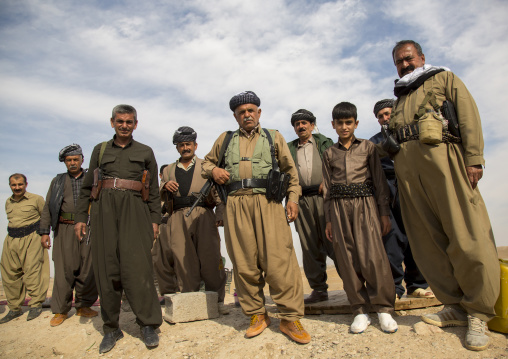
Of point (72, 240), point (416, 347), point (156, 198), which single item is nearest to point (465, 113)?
point (416, 347)

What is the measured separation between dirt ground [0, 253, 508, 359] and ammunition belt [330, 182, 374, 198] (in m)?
1.23

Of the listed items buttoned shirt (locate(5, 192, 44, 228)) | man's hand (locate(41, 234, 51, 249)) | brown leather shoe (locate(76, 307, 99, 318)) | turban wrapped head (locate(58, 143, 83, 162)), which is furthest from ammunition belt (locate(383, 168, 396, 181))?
buttoned shirt (locate(5, 192, 44, 228))

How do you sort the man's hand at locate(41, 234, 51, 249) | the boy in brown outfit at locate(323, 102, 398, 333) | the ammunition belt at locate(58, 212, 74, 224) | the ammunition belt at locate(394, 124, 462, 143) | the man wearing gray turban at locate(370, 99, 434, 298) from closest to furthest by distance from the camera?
the ammunition belt at locate(394, 124, 462, 143) → the boy in brown outfit at locate(323, 102, 398, 333) → the man wearing gray turban at locate(370, 99, 434, 298) → the ammunition belt at locate(58, 212, 74, 224) → the man's hand at locate(41, 234, 51, 249)

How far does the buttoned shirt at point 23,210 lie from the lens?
21.6 feet

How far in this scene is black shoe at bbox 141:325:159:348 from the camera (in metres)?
3.59

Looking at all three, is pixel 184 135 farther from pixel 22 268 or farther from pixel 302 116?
pixel 22 268

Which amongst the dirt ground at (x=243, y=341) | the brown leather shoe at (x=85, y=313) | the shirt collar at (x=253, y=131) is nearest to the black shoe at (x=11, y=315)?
the dirt ground at (x=243, y=341)

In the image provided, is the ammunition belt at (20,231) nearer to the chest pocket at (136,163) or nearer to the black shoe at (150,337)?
the chest pocket at (136,163)

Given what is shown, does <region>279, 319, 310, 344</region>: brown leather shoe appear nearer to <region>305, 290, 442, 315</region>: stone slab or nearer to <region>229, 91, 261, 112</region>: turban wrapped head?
<region>305, 290, 442, 315</region>: stone slab

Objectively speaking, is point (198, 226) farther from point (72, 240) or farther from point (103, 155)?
point (72, 240)

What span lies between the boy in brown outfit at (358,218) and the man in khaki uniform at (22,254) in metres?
5.26

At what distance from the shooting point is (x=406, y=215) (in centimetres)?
338

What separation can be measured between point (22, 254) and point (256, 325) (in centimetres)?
504

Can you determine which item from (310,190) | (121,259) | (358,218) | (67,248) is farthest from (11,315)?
(358,218)
